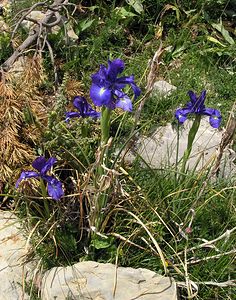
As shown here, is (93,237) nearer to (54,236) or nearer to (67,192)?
(54,236)

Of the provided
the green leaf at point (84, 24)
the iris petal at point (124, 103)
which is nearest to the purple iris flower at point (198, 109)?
the iris petal at point (124, 103)

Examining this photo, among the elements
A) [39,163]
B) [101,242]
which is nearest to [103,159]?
[39,163]

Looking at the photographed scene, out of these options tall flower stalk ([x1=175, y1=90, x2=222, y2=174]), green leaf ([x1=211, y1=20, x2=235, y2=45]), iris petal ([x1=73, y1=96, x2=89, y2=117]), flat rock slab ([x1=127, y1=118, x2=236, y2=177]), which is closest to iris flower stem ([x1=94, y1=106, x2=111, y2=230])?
iris petal ([x1=73, y1=96, x2=89, y2=117])

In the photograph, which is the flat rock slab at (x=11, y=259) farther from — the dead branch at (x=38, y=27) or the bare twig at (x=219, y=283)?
the dead branch at (x=38, y=27)

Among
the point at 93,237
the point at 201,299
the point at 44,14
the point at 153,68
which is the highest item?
the point at 153,68

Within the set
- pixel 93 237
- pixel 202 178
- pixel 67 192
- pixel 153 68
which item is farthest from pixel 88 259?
pixel 153 68

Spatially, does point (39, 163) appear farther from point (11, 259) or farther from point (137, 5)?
point (137, 5)
